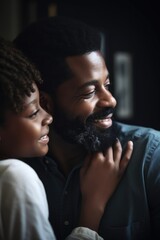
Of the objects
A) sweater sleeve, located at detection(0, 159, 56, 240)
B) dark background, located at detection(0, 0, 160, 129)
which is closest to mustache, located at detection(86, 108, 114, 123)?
sweater sleeve, located at detection(0, 159, 56, 240)

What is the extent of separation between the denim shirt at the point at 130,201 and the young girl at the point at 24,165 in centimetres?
4

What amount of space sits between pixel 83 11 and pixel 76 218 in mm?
1925

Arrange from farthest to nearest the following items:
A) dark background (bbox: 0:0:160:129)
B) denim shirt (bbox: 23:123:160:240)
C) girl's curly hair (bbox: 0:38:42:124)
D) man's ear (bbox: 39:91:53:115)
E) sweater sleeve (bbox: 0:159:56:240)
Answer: dark background (bbox: 0:0:160:129) < man's ear (bbox: 39:91:53:115) < denim shirt (bbox: 23:123:160:240) < girl's curly hair (bbox: 0:38:42:124) < sweater sleeve (bbox: 0:159:56:240)

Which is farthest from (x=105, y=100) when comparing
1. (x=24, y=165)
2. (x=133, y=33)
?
(x=133, y=33)

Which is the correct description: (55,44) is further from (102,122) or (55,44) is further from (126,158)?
(126,158)

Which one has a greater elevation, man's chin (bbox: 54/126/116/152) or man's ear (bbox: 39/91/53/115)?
man's ear (bbox: 39/91/53/115)

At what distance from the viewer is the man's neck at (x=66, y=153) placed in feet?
4.74

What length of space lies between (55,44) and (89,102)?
0.21m

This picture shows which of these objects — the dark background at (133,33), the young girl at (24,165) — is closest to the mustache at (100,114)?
the young girl at (24,165)

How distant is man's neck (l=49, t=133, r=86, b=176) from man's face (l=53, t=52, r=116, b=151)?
60 mm

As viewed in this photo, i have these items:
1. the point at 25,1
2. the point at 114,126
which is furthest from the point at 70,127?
the point at 25,1

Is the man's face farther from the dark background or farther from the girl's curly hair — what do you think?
the dark background

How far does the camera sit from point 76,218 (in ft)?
4.30

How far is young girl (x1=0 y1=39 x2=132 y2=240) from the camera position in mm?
989
